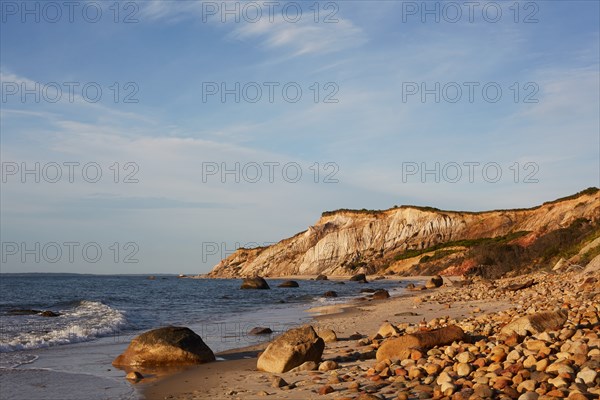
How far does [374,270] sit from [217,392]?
7863 centimetres

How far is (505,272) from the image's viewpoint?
41031 mm

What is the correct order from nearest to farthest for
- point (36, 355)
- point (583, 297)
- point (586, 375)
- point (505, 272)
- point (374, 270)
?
1. point (586, 375)
2. point (36, 355)
3. point (583, 297)
4. point (505, 272)
5. point (374, 270)

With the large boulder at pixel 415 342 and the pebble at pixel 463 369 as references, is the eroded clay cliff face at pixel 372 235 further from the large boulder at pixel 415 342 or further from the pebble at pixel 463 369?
the pebble at pixel 463 369

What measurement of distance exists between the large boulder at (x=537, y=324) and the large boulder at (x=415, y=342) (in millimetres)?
901

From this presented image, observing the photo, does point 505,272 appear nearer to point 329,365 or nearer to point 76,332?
point 76,332

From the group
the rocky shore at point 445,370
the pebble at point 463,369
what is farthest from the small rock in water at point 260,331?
the pebble at point 463,369

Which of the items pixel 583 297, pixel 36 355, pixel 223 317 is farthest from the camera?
pixel 223 317

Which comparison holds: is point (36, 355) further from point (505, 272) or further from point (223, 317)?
point (505, 272)

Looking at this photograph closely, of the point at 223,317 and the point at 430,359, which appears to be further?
the point at 223,317

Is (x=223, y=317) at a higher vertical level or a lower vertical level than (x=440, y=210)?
lower

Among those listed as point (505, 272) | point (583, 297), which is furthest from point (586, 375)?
point (505, 272)

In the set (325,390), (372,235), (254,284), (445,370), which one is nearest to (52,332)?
(325,390)

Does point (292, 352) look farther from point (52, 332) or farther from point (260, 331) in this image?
point (52, 332)

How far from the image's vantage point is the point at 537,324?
955 cm
